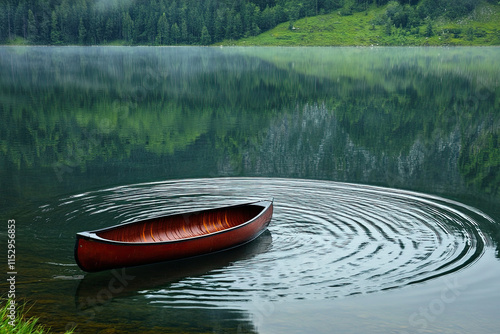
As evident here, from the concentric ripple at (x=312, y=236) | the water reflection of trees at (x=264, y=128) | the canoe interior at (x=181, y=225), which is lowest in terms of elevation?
the water reflection of trees at (x=264, y=128)

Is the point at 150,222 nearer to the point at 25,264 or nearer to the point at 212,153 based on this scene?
the point at 25,264

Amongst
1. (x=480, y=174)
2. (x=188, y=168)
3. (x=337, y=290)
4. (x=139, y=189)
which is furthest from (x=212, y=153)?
(x=337, y=290)

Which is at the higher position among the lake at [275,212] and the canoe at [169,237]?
the canoe at [169,237]

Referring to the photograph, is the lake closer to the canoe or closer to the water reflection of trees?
the water reflection of trees

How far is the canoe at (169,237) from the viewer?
16844mm

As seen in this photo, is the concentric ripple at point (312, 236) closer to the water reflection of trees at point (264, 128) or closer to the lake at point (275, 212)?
the lake at point (275, 212)

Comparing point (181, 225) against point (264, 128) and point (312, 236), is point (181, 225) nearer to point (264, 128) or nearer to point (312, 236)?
point (312, 236)

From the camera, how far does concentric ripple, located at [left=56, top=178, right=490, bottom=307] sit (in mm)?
17297

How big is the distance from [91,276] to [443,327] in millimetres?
10001

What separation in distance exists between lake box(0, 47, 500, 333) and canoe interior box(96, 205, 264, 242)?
1299mm

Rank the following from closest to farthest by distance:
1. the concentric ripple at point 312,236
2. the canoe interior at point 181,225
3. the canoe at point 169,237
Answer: the canoe at point 169,237, the concentric ripple at point 312,236, the canoe interior at point 181,225

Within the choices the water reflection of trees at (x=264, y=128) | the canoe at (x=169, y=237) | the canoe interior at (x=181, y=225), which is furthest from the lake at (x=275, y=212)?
the canoe interior at (x=181, y=225)

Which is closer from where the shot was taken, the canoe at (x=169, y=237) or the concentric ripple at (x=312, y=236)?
the canoe at (x=169, y=237)

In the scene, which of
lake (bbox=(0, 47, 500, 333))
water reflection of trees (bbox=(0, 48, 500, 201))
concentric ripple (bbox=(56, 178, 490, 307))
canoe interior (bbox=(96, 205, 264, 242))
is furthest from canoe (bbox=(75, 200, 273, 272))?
water reflection of trees (bbox=(0, 48, 500, 201))
